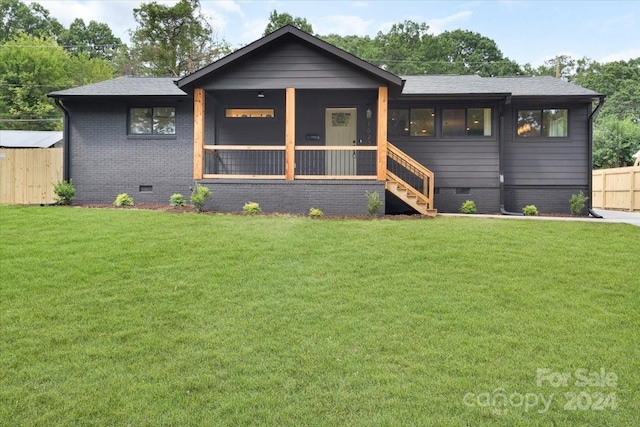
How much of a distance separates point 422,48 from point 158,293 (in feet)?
130

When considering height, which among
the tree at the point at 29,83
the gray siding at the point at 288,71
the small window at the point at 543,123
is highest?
the tree at the point at 29,83

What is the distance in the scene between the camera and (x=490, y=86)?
1242 centimetres

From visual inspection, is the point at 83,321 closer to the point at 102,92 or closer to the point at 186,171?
the point at 186,171

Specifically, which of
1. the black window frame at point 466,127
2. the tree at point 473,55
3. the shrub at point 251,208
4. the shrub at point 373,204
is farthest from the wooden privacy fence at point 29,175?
the tree at point 473,55

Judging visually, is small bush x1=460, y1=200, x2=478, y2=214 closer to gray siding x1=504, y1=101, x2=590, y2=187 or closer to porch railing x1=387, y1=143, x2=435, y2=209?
porch railing x1=387, y1=143, x2=435, y2=209

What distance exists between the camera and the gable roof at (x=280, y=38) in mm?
9875

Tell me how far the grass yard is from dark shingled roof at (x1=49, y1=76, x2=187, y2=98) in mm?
6211

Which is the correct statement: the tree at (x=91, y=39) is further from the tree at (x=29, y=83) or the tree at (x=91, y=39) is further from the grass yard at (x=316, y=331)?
the grass yard at (x=316, y=331)

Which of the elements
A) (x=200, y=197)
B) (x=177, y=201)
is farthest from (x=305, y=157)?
(x=177, y=201)

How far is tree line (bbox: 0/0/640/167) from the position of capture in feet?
89.8

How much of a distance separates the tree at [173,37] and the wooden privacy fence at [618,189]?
79.6 feet

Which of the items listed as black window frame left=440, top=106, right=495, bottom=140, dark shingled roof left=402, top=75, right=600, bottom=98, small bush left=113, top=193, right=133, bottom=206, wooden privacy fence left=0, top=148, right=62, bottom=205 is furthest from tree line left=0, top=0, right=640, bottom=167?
small bush left=113, top=193, right=133, bottom=206

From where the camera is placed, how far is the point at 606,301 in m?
4.41

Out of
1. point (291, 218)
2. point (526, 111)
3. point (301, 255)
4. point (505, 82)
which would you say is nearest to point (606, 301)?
point (301, 255)
